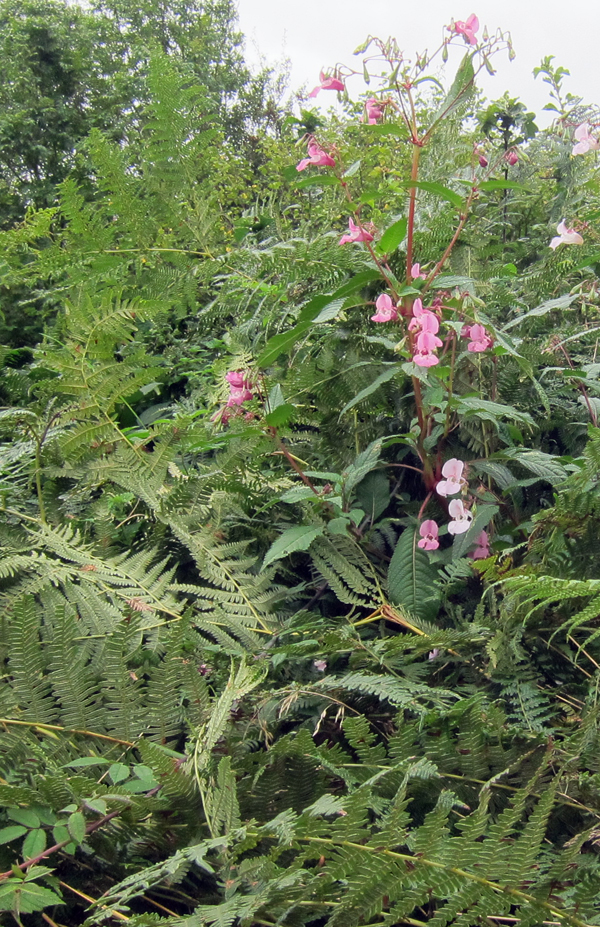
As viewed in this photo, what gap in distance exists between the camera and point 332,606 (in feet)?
2.89

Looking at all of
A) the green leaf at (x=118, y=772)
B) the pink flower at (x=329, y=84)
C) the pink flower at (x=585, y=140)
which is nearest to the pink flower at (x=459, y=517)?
the green leaf at (x=118, y=772)

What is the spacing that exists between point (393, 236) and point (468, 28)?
352 mm

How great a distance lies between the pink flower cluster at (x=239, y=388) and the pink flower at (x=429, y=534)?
367mm

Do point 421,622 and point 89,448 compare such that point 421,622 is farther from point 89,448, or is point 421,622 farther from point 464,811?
point 89,448

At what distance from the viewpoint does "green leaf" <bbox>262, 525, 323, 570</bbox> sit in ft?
2.59

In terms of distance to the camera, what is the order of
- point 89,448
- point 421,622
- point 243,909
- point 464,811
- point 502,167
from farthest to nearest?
point 502,167 < point 89,448 < point 421,622 < point 464,811 < point 243,909

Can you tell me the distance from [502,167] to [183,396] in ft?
3.31

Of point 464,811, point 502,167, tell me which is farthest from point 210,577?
point 502,167

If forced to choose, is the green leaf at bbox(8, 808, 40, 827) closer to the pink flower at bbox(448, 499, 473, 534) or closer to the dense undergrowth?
the dense undergrowth

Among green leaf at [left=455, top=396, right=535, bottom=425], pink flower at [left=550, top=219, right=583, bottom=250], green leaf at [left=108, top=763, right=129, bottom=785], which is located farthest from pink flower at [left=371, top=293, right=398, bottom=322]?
green leaf at [left=108, top=763, right=129, bottom=785]

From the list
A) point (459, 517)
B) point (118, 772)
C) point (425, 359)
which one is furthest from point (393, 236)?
point (118, 772)

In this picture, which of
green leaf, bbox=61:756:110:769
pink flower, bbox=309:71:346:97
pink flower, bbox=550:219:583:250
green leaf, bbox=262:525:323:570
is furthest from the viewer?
pink flower, bbox=550:219:583:250

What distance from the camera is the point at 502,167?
159 centimetres

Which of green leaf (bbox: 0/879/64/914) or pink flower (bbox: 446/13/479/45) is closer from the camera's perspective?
green leaf (bbox: 0/879/64/914)
